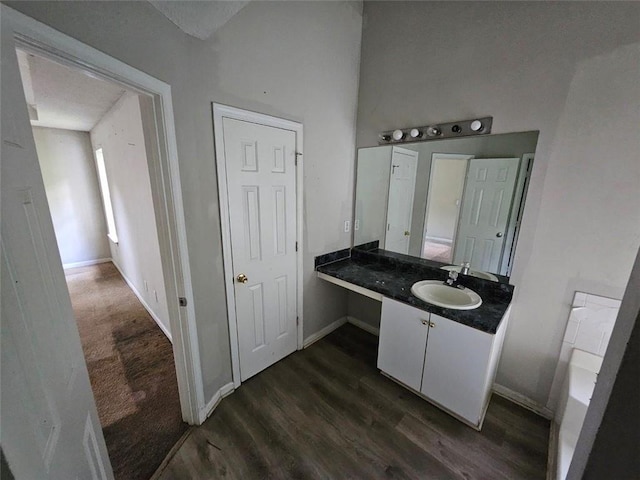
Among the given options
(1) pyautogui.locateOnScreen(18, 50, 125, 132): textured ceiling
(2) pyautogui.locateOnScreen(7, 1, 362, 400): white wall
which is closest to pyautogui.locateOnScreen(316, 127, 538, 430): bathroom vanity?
(2) pyautogui.locateOnScreen(7, 1, 362, 400): white wall

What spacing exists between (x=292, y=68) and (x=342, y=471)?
2.63m

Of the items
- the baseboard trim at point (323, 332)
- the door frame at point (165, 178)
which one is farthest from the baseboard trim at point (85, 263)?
the baseboard trim at point (323, 332)

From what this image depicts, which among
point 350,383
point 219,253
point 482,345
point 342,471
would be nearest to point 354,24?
point 219,253

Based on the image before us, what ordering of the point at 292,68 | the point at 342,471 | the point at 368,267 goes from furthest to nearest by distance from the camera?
the point at 368,267, the point at 292,68, the point at 342,471

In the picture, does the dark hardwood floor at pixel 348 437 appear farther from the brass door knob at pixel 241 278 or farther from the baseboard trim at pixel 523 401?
the brass door knob at pixel 241 278

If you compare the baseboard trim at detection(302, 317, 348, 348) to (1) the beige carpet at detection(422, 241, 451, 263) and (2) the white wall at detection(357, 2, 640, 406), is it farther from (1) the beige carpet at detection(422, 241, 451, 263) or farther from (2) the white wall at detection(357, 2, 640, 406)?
(2) the white wall at detection(357, 2, 640, 406)

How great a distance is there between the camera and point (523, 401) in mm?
1854

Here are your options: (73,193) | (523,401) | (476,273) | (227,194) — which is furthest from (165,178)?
(73,193)

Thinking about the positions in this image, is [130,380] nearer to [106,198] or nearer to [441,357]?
[441,357]

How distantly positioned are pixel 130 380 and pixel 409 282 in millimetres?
2393

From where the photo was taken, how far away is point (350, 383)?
2053 mm

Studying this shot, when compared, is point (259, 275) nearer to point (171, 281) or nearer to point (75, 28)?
point (171, 281)

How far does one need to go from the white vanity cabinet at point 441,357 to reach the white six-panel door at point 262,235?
0.88 meters

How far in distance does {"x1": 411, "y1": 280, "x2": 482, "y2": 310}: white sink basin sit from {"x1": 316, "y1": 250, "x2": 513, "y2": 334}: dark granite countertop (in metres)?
0.05
